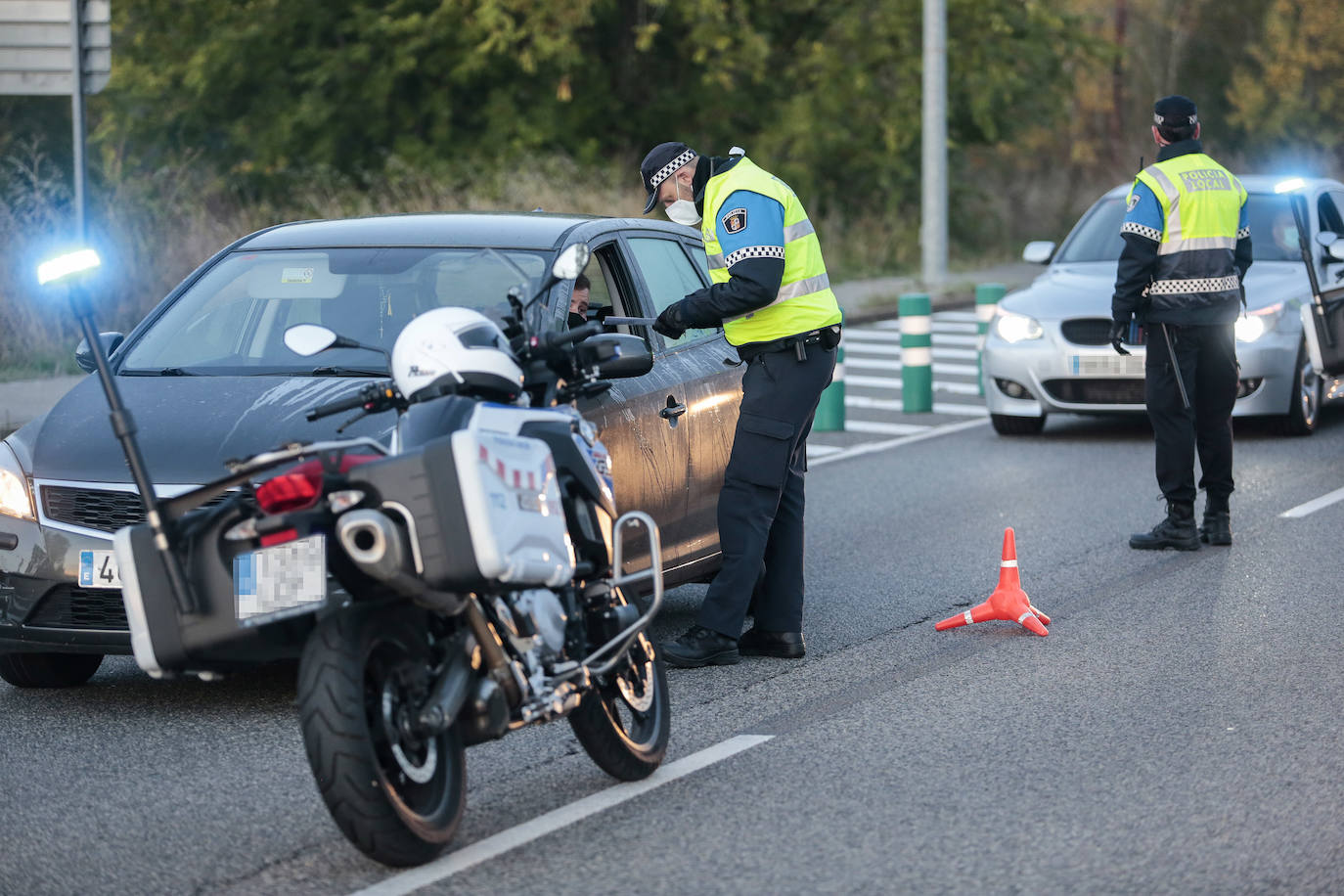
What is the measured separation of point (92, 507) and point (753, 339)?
2.33 m

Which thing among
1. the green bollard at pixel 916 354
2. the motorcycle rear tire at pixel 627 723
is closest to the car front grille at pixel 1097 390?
the green bollard at pixel 916 354

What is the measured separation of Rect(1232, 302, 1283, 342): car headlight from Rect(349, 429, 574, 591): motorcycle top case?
9.05 m

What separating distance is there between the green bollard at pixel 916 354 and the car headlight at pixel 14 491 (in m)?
8.87

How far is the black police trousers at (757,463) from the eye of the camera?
22.9ft

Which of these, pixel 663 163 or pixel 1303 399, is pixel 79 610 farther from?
pixel 1303 399

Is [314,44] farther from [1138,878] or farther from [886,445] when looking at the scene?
→ [1138,878]

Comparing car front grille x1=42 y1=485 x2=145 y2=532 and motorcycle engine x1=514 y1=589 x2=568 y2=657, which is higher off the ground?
car front grille x1=42 y1=485 x2=145 y2=532

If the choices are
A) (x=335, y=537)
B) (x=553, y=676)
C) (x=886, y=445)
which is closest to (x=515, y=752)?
(x=553, y=676)

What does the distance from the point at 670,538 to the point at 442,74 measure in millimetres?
25789

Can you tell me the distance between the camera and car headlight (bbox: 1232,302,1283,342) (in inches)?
503

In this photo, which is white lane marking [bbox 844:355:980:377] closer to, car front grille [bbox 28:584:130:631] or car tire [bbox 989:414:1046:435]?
car tire [bbox 989:414:1046:435]

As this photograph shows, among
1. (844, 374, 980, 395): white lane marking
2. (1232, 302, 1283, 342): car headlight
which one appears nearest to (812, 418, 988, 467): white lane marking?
(844, 374, 980, 395): white lane marking

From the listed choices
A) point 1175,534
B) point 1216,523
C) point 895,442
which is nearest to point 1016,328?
point 895,442

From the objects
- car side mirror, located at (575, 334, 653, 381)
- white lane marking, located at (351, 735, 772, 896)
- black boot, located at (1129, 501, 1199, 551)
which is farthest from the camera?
black boot, located at (1129, 501, 1199, 551)
